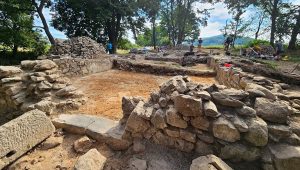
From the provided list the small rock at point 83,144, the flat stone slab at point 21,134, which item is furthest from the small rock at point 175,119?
the flat stone slab at point 21,134

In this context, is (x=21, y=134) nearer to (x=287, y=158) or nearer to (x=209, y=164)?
(x=209, y=164)

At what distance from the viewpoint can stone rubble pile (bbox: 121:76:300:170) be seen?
2203 millimetres

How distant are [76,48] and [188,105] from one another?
9.40 m

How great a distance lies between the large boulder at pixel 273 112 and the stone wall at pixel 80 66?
7227 mm

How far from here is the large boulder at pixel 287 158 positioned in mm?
2015

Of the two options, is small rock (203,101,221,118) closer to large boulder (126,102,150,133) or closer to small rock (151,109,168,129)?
small rock (151,109,168,129)

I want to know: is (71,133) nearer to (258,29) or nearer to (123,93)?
(123,93)

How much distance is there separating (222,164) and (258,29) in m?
31.4

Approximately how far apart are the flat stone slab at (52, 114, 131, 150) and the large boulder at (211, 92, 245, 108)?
1.57m

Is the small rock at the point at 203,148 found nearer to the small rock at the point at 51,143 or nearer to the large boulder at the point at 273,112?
the large boulder at the point at 273,112

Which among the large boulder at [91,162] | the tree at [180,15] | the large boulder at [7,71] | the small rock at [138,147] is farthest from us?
the tree at [180,15]

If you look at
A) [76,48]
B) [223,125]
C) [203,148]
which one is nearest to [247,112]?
[223,125]

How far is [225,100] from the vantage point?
97.7 inches

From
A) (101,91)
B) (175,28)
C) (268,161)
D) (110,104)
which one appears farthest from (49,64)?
(175,28)
